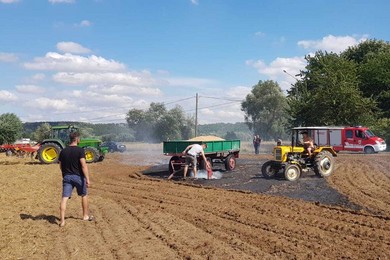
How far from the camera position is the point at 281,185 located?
12.8 m

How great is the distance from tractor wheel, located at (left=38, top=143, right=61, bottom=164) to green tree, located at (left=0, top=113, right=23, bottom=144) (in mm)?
31594

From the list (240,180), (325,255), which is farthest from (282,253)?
(240,180)

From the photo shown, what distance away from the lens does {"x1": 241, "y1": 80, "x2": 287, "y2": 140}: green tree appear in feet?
227

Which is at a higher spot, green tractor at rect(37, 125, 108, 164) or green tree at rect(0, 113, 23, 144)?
green tree at rect(0, 113, 23, 144)

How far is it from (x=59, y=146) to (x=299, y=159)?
13228 mm

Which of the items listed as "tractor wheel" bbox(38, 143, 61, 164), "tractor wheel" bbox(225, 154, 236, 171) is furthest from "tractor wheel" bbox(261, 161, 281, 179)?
"tractor wheel" bbox(38, 143, 61, 164)

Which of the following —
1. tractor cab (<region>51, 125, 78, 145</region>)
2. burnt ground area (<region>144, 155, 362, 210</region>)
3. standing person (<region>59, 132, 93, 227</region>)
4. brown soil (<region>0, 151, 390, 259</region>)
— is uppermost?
tractor cab (<region>51, 125, 78, 145</region>)

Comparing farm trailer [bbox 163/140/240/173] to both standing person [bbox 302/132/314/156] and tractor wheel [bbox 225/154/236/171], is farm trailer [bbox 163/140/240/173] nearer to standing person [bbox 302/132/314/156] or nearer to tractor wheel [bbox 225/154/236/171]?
tractor wheel [bbox 225/154/236/171]

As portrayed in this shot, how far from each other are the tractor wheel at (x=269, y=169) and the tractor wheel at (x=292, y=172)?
1.00 m

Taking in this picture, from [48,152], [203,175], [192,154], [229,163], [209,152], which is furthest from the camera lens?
[48,152]

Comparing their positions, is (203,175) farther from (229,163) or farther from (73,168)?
(73,168)

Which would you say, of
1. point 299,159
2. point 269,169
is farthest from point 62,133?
A: point 299,159

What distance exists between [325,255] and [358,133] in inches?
968

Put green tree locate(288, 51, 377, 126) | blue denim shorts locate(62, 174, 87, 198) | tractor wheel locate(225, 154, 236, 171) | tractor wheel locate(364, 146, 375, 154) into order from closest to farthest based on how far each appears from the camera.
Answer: blue denim shorts locate(62, 174, 87, 198) → tractor wheel locate(225, 154, 236, 171) → tractor wheel locate(364, 146, 375, 154) → green tree locate(288, 51, 377, 126)
